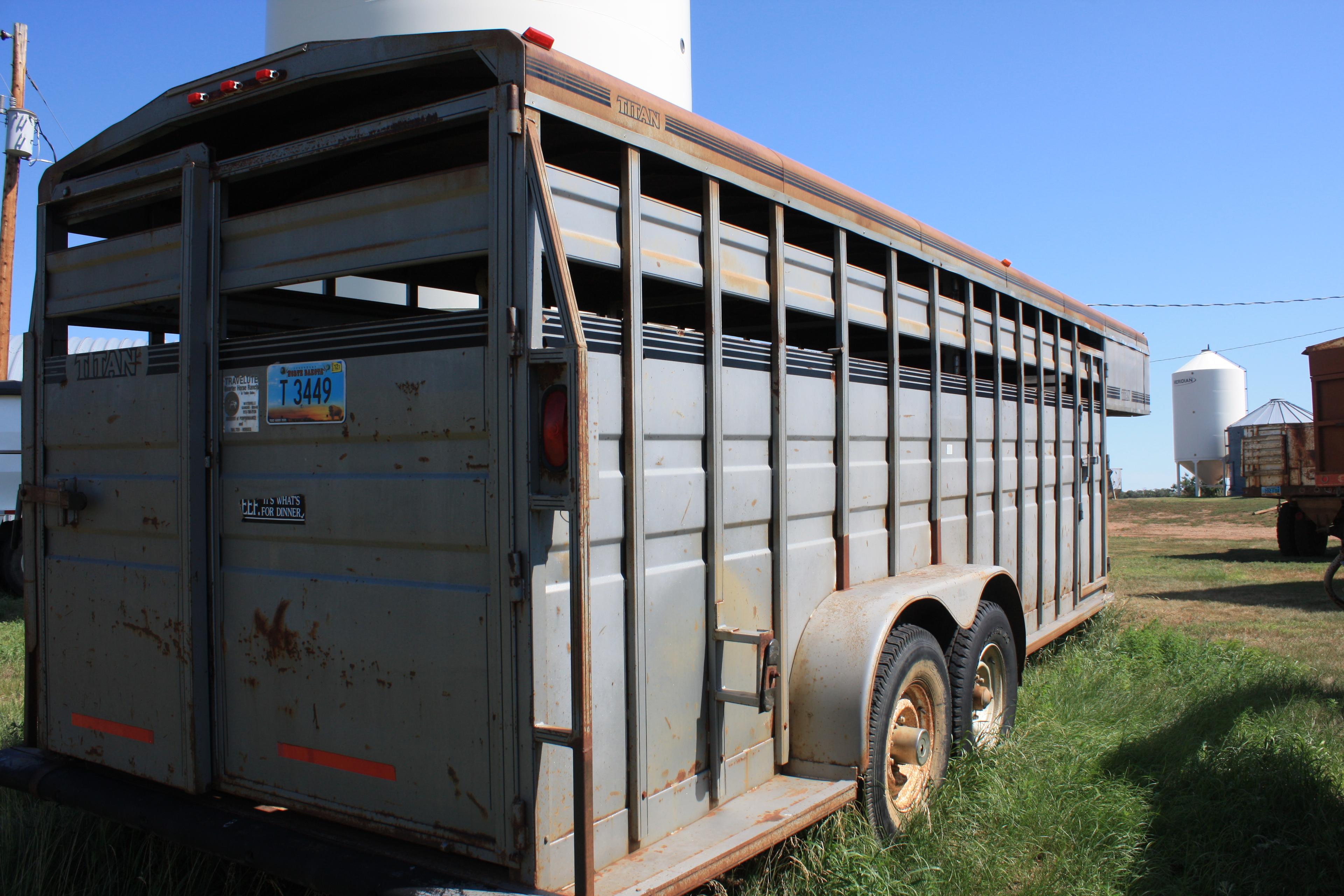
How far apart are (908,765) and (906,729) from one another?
0.55 feet

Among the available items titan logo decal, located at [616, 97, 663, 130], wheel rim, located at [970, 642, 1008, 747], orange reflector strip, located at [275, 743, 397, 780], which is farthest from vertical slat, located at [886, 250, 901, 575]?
orange reflector strip, located at [275, 743, 397, 780]

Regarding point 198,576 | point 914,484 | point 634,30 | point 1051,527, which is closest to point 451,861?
point 198,576

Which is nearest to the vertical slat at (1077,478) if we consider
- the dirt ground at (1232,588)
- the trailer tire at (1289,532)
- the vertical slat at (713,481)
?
the dirt ground at (1232,588)

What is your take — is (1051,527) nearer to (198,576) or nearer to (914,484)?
(914,484)

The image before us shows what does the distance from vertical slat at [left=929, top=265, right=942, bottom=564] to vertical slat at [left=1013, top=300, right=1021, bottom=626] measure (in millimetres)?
1406

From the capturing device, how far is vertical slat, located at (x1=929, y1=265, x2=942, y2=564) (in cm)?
504

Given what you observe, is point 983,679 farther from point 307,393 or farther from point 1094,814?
point 307,393

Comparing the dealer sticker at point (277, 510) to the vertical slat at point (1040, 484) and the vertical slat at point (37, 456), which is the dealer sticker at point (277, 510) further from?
the vertical slat at point (1040, 484)

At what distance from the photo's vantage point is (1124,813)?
14.1 feet

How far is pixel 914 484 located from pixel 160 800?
3.47 meters

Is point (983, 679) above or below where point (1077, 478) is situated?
below

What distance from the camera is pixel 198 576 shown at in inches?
129

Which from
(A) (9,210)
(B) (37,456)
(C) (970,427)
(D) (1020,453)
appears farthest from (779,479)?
Result: (A) (9,210)

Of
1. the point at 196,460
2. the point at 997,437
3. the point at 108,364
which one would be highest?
the point at 108,364
